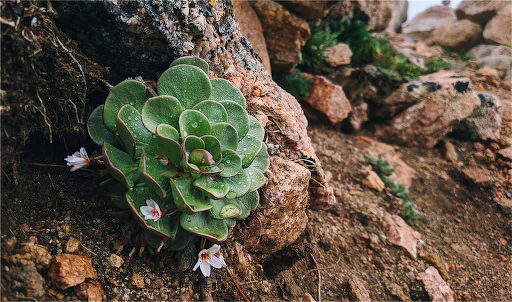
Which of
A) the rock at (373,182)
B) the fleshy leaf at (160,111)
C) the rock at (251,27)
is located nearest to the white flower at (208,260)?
the fleshy leaf at (160,111)

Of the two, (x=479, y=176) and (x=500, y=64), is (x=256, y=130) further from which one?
(x=500, y=64)

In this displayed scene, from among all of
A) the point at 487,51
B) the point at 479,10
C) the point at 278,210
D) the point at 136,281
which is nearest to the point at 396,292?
the point at 278,210

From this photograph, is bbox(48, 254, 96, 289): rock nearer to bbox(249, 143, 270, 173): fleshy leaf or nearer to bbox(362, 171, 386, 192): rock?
bbox(249, 143, 270, 173): fleshy leaf

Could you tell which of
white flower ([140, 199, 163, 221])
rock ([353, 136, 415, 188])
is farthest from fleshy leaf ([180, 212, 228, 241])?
rock ([353, 136, 415, 188])

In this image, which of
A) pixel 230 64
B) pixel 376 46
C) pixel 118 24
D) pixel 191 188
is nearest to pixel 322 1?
pixel 376 46

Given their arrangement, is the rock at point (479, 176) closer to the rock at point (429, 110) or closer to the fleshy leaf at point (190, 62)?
the rock at point (429, 110)

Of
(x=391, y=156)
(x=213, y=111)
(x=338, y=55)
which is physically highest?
(x=338, y=55)
